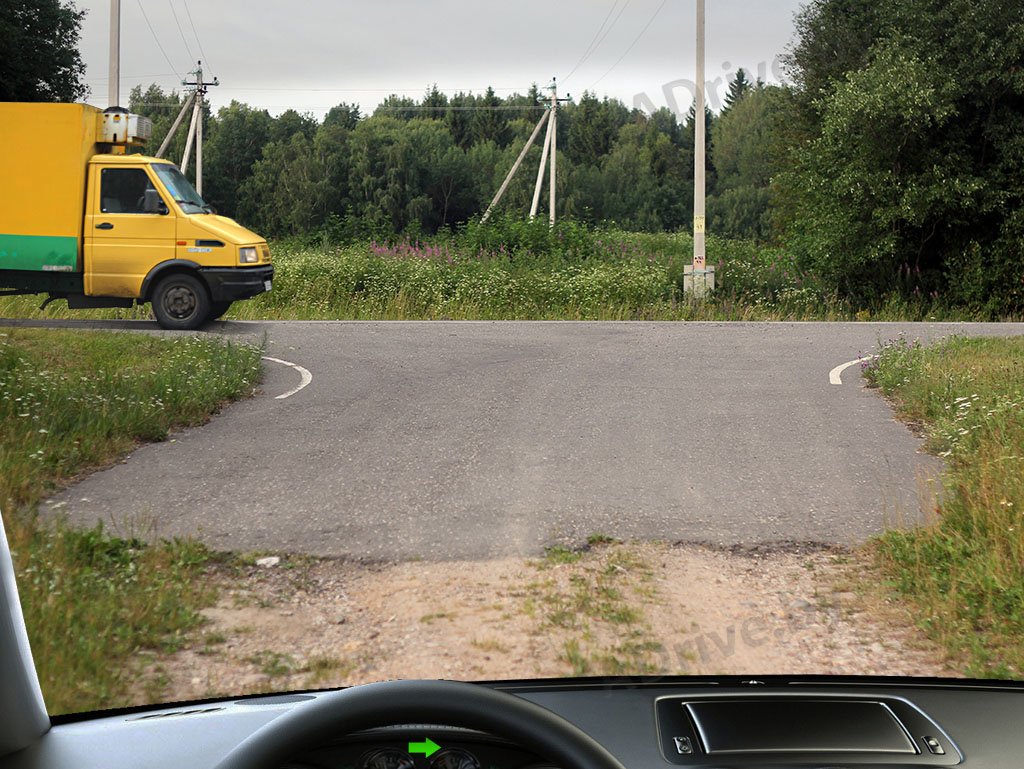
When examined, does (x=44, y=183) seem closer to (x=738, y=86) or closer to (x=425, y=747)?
(x=738, y=86)

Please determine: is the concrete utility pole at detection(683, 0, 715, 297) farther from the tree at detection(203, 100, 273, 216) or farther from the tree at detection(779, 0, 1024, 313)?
the tree at detection(203, 100, 273, 216)

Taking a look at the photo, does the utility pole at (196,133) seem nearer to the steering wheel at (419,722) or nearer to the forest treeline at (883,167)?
the steering wheel at (419,722)

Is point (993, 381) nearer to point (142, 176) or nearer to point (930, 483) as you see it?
point (930, 483)

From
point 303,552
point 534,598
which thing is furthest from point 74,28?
point 534,598

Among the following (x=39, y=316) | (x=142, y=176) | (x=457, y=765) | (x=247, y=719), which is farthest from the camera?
(x=142, y=176)

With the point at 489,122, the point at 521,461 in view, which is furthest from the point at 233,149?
the point at 521,461

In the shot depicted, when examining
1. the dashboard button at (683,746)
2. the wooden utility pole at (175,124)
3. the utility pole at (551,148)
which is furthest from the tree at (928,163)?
the dashboard button at (683,746)

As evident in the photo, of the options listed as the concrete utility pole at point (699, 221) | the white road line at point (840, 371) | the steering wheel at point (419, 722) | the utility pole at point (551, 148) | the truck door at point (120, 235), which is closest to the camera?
the steering wheel at point (419, 722)

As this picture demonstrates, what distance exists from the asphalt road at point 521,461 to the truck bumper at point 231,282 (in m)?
1.88

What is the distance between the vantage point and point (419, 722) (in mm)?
1246

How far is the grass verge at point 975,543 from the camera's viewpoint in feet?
9.87

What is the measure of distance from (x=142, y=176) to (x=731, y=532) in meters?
9.64

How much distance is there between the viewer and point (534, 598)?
143 inches

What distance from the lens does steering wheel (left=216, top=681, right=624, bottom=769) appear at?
123 cm
